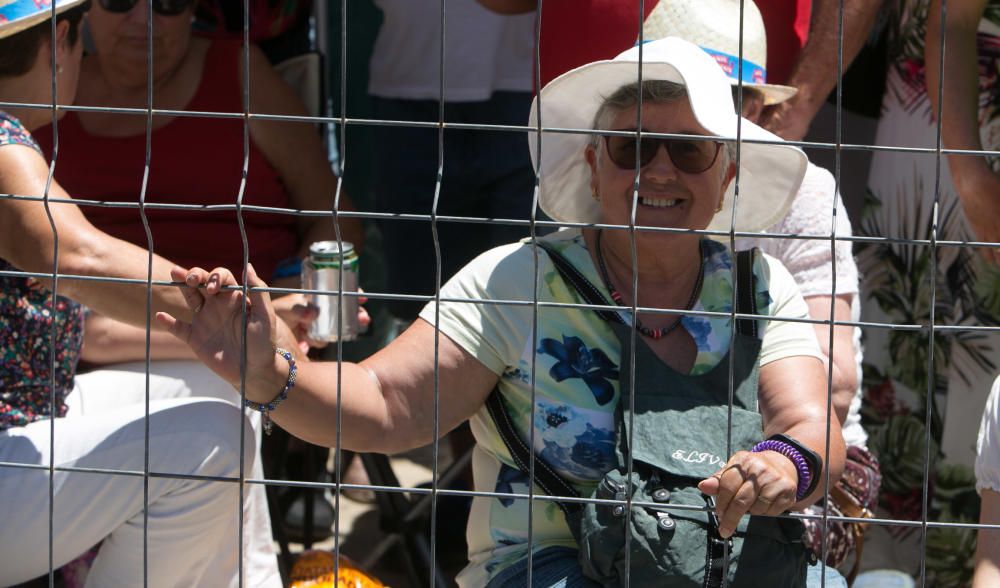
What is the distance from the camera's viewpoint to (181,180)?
333 centimetres

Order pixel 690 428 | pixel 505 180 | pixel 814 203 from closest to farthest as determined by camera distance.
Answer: pixel 690 428, pixel 814 203, pixel 505 180

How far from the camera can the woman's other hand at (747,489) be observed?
176cm

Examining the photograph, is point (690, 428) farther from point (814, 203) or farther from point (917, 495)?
point (917, 495)

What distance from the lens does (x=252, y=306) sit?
1837 mm

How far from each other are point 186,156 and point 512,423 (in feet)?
5.09

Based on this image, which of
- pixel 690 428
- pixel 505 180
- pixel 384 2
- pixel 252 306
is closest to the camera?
pixel 252 306

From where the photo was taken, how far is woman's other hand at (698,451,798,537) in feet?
5.79

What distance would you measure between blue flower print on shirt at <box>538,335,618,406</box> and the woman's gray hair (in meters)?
0.36

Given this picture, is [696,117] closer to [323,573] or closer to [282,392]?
[282,392]

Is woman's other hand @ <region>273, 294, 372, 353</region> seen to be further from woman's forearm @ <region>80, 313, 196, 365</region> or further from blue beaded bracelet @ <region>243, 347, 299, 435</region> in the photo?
blue beaded bracelet @ <region>243, 347, 299, 435</region>

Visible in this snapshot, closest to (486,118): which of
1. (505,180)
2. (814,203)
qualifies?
(505,180)

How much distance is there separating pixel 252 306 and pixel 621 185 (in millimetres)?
665

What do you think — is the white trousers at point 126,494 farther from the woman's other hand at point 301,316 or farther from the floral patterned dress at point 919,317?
the floral patterned dress at point 919,317

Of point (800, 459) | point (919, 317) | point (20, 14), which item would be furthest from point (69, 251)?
point (919, 317)
